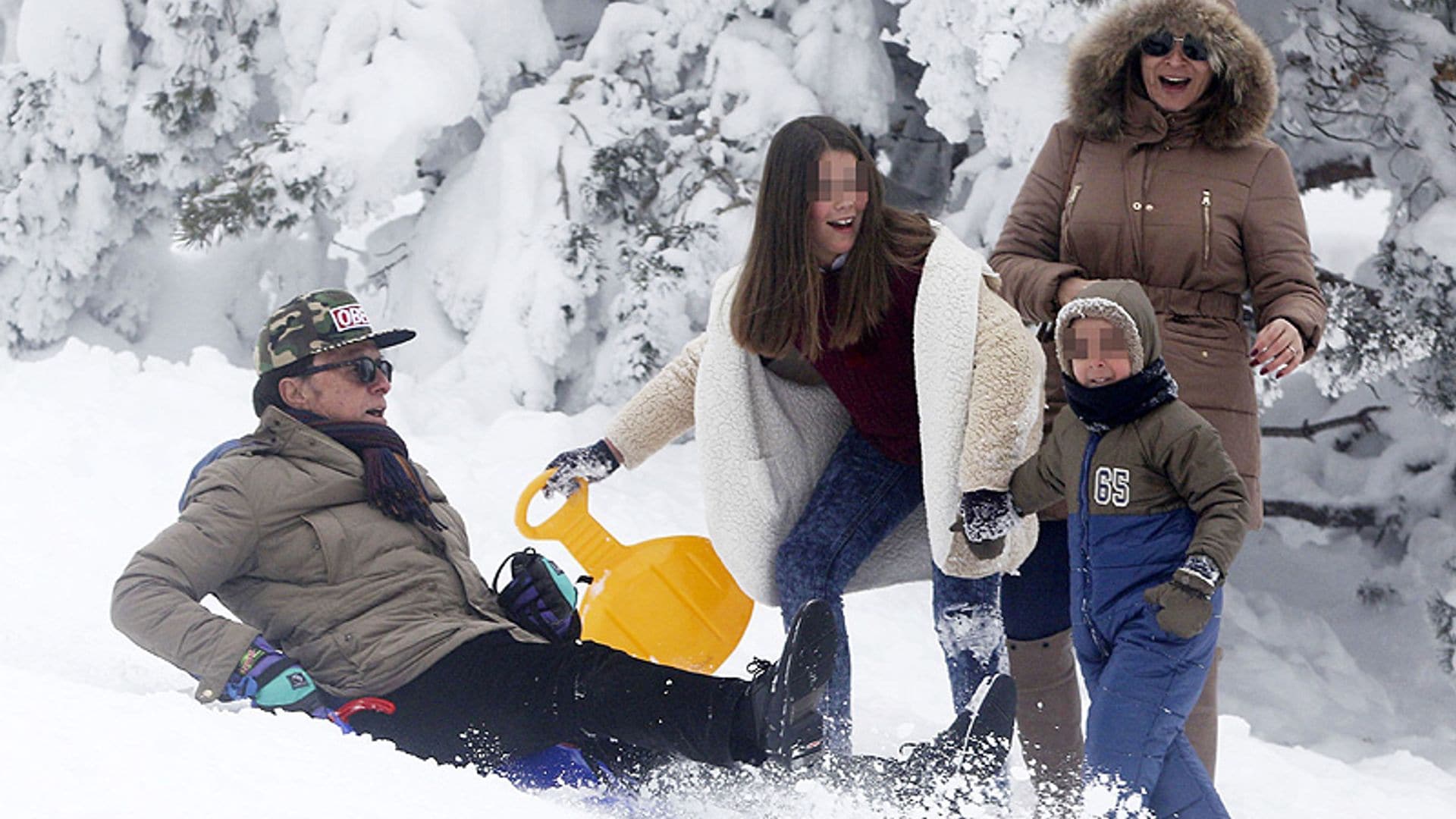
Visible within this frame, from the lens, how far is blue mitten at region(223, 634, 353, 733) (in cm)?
271

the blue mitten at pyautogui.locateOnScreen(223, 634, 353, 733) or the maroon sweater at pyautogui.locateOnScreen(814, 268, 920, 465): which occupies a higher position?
the maroon sweater at pyautogui.locateOnScreen(814, 268, 920, 465)

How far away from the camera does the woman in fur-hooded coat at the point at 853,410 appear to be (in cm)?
293

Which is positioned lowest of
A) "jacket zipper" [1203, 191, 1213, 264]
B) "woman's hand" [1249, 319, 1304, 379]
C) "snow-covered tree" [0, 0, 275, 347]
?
"woman's hand" [1249, 319, 1304, 379]

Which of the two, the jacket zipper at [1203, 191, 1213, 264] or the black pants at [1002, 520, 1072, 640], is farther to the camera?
the black pants at [1002, 520, 1072, 640]

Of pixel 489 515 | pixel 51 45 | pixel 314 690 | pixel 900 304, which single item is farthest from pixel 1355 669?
pixel 51 45

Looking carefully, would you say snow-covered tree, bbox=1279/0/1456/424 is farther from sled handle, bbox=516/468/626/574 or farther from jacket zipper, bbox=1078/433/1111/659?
sled handle, bbox=516/468/626/574

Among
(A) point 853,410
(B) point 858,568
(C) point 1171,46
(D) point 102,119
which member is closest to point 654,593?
(B) point 858,568

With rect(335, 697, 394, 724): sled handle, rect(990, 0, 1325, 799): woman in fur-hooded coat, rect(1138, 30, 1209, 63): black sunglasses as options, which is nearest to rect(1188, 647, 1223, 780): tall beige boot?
rect(990, 0, 1325, 799): woman in fur-hooded coat

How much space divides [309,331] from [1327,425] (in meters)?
5.09

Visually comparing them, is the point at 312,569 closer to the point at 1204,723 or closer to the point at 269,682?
the point at 269,682

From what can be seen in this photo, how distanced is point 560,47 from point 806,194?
4524mm

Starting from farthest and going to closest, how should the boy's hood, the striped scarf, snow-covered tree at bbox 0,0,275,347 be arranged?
snow-covered tree at bbox 0,0,275,347 < the striped scarf < the boy's hood

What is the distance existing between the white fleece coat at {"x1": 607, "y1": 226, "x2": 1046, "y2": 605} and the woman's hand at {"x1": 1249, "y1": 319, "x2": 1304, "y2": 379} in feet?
1.41

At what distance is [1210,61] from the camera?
2959 mm
